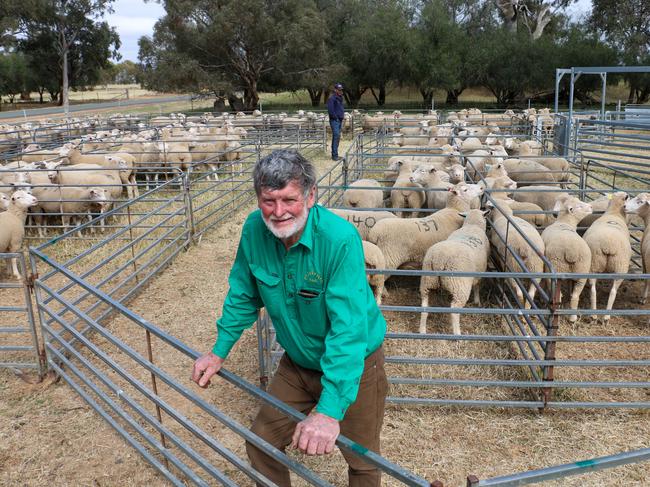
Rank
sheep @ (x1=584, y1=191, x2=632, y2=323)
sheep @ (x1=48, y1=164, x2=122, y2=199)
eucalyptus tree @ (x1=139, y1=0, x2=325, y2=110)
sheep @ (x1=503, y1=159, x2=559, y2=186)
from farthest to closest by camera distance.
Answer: eucalyptus tree @ (x1=139, y1=0, x2=325, y2=110), sheep @ (x1=503, y1=159, x2=559, y2=186), sheep @ (x1=48, y1=164, x2=122, y2=199), sheep @ (x1=584, y1=191, x2=632, y2=323)

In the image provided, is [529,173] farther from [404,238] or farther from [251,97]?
[251,97]

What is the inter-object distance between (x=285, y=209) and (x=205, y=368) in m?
0.87

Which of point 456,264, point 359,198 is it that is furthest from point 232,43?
point 456,264

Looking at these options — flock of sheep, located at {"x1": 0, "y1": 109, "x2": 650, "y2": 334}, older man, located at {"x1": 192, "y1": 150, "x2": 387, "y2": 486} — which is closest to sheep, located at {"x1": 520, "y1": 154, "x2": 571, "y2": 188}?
flock of sheep, located at {"x1": 0, "y1": 109, "x2": 650, "y2": 334}

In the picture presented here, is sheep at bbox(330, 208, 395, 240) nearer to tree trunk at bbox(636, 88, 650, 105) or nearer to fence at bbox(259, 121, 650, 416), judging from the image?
fence at bbox(259, 121, 650, 416)

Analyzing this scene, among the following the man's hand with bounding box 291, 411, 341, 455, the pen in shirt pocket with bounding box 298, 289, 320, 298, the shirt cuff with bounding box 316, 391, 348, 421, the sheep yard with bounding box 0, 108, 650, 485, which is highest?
the pen in shirt pocket with bounding box 298, 289, 320, 298

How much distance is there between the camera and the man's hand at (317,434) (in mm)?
2043

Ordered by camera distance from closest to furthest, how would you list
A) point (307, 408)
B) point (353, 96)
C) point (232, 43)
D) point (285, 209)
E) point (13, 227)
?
Result: point (285, 209), point (307, 408), point (13, 227), point (232, 43), point (353, 96)

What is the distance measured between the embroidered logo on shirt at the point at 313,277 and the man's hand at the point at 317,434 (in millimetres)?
543

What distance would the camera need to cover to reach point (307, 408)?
8.95 ft

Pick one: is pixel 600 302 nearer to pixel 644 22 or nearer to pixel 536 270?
pixel 536 270

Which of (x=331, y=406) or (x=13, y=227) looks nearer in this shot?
(x=331, y=406)

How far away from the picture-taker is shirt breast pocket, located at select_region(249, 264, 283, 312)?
2438 millimetres

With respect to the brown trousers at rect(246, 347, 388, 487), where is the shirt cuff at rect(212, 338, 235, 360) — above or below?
above
